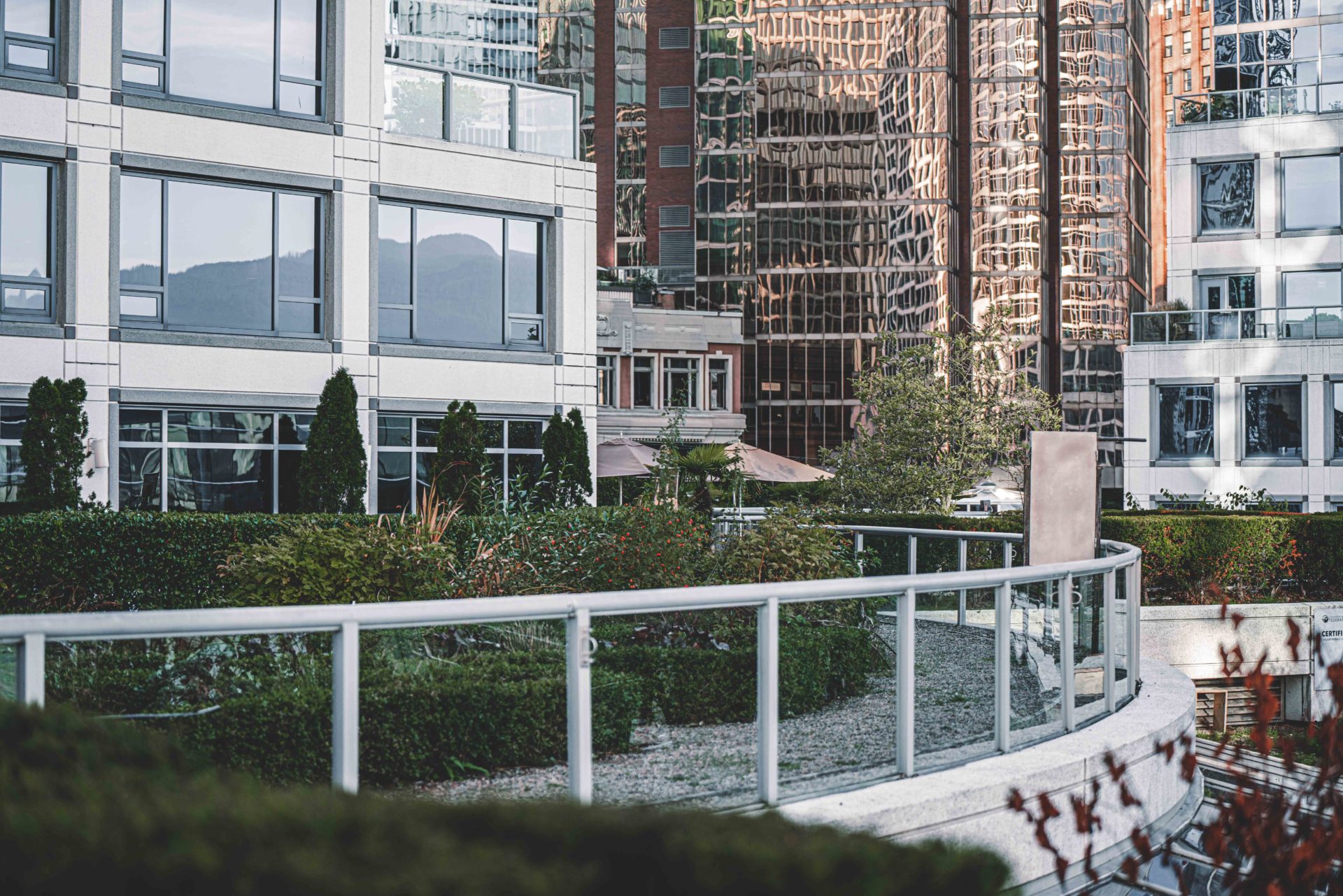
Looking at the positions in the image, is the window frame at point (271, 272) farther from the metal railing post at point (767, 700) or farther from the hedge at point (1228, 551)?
the metal railing post at point (767, 700)

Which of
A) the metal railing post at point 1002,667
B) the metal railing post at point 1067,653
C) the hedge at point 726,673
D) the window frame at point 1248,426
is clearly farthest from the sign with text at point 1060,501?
the window frame at point 1248,426

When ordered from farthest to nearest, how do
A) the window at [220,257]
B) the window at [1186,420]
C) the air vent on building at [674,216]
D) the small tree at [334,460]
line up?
1. the air vent on building at [674,216]
2. the window at [1186,420]
3. the small tree at [334,460]
4. the window at [220,257]

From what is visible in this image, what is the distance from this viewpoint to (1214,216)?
3969cm

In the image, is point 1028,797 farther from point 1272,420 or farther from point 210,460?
point 1272,420

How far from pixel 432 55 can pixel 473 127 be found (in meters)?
55.7

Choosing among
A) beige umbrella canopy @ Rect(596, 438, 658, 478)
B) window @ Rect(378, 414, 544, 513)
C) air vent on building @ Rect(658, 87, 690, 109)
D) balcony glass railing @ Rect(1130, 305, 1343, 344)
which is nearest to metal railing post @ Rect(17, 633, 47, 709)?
window @ Rect(378, 414, 544, 513)

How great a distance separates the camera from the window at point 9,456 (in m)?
19.9

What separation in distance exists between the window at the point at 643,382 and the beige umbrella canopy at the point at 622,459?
19987 millimetres

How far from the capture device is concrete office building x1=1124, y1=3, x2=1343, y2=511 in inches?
1453

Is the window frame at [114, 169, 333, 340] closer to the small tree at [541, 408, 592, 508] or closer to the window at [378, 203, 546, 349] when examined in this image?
the window at [378, 203, 546, 349]

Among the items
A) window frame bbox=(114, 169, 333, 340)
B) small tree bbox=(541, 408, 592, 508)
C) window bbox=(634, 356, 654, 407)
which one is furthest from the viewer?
window bbox=(634, 356, 654, 407)

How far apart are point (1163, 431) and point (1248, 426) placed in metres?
2.25

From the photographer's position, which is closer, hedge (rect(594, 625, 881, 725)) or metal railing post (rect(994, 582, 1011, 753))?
hedge (rect(594, 625, 881, 725))

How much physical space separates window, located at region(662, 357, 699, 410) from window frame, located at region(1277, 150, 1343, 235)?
2205 centimetres
